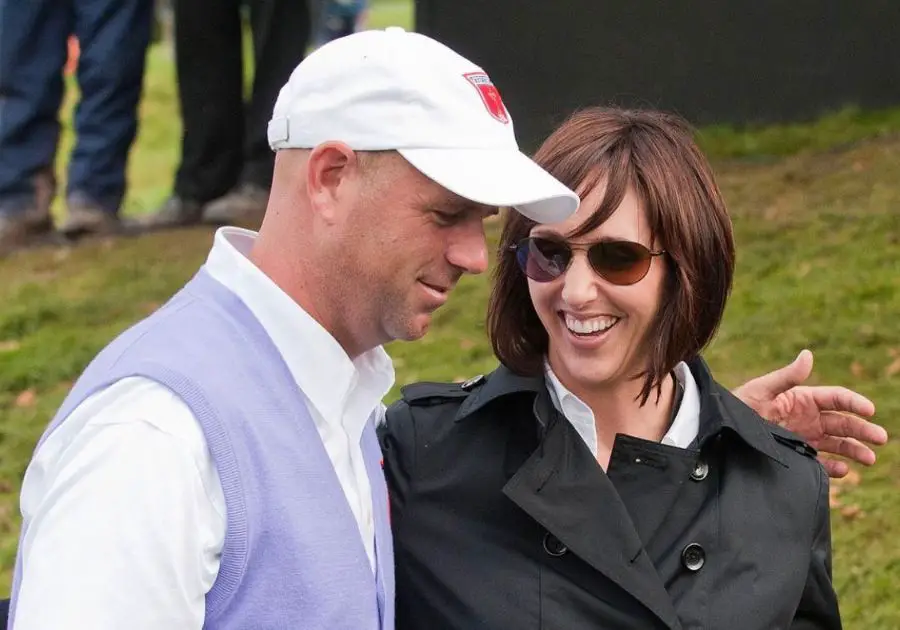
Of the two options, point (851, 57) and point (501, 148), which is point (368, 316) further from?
point (851, 57)

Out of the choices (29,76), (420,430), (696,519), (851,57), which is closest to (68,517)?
(420,430)

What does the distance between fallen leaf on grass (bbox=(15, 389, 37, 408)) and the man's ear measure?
398 cm

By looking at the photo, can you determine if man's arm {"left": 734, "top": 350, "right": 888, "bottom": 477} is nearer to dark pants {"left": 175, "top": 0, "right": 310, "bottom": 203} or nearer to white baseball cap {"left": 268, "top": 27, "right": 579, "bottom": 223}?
white baseball cap {"left": 268, "top": 27, "right": 579, "bottom": 223}


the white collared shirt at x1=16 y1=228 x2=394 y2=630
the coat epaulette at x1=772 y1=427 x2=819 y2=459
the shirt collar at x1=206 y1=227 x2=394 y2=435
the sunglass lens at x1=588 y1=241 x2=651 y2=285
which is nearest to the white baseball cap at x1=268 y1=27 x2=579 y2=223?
the shirt collar at x1=206 y1=227 x2=394 y2=435

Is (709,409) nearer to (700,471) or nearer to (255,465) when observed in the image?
(700,471)

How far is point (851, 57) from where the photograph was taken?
7.19 meters

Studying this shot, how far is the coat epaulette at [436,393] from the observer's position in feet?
8.81

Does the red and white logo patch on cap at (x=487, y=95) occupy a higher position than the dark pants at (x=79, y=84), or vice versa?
the red and white logo patch on cap at (x=487, y=95)

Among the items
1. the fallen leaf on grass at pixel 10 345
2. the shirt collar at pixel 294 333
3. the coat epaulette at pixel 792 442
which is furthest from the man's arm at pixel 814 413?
the fallen leaf on grass at pixel 10 345

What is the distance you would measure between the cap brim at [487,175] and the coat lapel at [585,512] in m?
0.57

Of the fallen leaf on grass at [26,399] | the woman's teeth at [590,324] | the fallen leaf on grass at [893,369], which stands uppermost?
the woman's teeth at [590,324]

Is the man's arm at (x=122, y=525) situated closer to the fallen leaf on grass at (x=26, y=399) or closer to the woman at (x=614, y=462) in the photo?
the woman at (x=614, y=462)

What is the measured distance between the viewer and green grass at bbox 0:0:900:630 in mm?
4555

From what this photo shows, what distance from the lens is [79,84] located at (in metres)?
7.23
